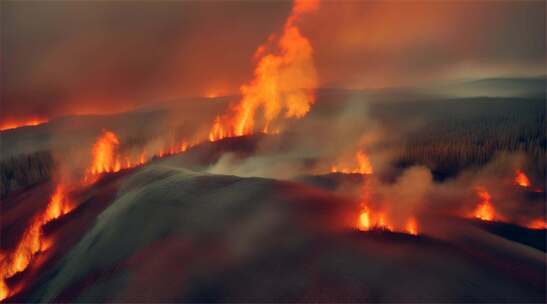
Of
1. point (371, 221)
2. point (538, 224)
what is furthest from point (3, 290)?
point (538, 224)

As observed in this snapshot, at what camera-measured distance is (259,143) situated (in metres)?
68.1

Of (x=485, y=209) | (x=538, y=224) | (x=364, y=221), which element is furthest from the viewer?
(x=485, y=209)

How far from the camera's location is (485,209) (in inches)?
1580

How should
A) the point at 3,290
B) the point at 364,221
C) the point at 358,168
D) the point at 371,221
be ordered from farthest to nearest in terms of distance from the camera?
the point at 358,168 < the point at 3,290 < the point at 371,221 < the point at 364,221

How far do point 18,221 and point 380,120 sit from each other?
146593 mm

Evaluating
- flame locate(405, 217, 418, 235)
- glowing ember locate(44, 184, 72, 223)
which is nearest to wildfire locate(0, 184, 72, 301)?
glowing ember locate(44, 184, 72, 223)

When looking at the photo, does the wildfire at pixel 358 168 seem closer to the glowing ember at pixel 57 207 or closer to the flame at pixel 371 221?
the flame at pixel 371 221

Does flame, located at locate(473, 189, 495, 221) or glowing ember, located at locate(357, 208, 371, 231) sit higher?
glowing ember, located at locate(357, 208, 371, 231)

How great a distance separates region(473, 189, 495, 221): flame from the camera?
38406 millimetres

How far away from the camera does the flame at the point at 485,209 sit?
38406mm

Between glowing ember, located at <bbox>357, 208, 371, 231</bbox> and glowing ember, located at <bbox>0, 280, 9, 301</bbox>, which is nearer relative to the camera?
glowing ember, located at <bbox>357, 208, 371, 231</bbox>

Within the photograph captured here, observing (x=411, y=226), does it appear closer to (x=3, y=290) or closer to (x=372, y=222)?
(x=372, y=222)

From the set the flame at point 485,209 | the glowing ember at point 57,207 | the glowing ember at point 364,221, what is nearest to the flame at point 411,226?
the glowing ember at point 364,221

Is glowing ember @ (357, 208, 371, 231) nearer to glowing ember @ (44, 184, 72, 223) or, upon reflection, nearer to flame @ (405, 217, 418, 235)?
flame @ (405, 217, 418, 235)
